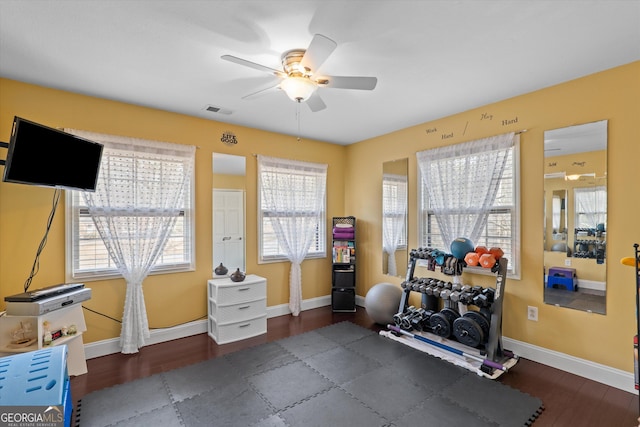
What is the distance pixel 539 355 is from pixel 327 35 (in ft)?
11.3

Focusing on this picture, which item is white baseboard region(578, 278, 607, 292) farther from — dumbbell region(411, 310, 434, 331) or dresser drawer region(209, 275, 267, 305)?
dresser drawer region(209, 275, 267, 305)

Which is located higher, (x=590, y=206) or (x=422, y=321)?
(x=590, y=206)

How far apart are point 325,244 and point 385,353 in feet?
6.96

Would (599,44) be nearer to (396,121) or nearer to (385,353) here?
(396,121)

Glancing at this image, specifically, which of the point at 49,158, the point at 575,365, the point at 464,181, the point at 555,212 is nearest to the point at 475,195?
the point at 464,181

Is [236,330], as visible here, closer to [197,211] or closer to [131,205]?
[197,211]

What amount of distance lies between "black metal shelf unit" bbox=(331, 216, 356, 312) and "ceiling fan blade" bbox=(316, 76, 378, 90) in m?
2.62

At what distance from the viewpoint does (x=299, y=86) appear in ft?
7.30

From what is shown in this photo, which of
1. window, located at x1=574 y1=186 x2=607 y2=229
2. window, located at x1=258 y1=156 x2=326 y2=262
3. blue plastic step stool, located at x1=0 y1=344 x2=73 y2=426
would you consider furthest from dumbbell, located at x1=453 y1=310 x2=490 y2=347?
blue plastic step stool, located at x1=0 y1=344 x2=73 y2=426

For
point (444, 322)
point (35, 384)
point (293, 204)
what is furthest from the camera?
point (293, 204)

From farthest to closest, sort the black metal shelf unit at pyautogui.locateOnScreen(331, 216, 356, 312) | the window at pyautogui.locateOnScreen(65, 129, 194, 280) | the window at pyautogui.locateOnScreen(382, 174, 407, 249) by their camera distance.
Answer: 1. the black metal shelf unit at pyautogui.locateOnScreen(331, 216, 356, 312)
2. the window at pyautogui.locateOnScreen(382, 174, 407, 249)
3. the window at pyautogui.locateOnScreen(65, 129, 194, 280)

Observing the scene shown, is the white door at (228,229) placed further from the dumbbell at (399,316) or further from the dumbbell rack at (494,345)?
the dumbbell rack at (494,345)

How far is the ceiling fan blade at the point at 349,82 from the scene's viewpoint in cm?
213

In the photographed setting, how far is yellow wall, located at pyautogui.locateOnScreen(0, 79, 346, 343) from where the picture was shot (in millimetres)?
2682
